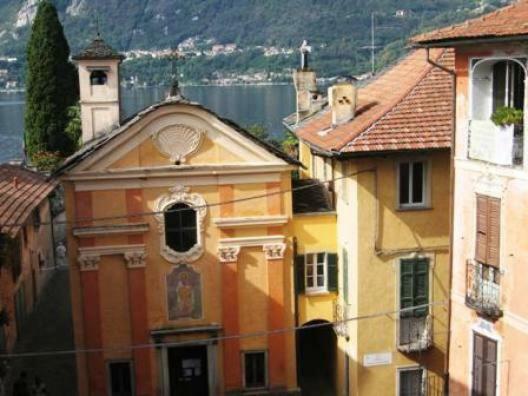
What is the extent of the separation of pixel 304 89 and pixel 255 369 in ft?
39.9

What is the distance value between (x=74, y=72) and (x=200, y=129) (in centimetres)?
3523

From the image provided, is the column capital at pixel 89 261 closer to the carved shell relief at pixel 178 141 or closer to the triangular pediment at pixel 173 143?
the triangular pediment at pixel 173 143

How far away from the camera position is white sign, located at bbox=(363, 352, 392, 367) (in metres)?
23.9

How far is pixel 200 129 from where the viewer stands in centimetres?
2375

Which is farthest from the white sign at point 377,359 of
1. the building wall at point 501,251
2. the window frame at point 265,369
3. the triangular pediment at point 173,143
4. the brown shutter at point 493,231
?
the brown shutter at point 493,231

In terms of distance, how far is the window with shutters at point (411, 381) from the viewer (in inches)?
959

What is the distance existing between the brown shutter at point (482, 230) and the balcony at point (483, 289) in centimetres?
23

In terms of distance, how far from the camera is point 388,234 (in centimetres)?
2323

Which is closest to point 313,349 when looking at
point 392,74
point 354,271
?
point 354,271

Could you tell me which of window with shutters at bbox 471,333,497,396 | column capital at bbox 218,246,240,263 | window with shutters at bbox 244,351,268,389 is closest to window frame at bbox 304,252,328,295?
column capital at bbox 218,246,240,263

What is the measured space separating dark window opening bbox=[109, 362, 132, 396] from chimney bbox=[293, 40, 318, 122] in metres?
12.3

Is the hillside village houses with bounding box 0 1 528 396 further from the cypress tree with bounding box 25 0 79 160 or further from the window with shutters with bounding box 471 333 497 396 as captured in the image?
the cypress tree with bounding box 25 0 79 160

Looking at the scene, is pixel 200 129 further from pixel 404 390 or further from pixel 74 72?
pixel 74 72

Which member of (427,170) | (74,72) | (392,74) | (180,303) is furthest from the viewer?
(74,72)
